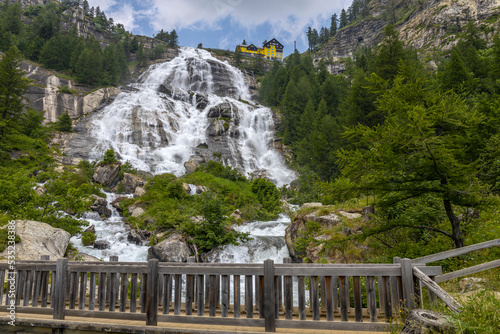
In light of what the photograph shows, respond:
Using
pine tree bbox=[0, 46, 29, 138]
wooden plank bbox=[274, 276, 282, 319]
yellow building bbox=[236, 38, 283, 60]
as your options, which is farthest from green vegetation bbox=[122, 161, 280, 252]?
yellow building bbox=[236, 38, 283, 60]

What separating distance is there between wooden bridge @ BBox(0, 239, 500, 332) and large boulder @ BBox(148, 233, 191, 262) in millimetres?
8520

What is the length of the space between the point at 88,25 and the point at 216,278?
123452 millimetres

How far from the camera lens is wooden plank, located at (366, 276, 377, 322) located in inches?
195

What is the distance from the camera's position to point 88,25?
10225 cm

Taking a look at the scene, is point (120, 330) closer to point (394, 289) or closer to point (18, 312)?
point (18, 312)

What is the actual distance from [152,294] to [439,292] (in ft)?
16.1

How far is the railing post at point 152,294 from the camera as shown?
18.3 feet

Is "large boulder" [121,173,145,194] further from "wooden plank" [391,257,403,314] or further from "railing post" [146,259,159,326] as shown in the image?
"wooden plank" [391,257,403,314]

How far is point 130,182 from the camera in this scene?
31828 mm

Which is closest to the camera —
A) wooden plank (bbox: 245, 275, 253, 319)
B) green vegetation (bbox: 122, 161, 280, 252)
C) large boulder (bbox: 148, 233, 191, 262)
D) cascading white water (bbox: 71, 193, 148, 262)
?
wooden plank (bbox: 245, 275, 253, 319)

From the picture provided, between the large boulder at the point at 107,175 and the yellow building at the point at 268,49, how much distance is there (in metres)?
108

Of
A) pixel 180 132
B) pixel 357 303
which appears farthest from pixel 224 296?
pixel 180 132

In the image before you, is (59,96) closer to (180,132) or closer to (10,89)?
(10,89)

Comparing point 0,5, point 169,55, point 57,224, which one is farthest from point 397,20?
point 0,5
